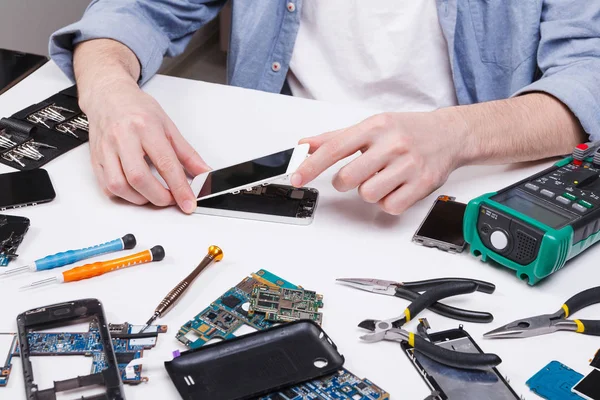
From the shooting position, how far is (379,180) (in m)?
0.95

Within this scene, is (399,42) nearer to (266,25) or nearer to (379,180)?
(266,25)

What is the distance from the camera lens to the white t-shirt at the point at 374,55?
136 centimetres

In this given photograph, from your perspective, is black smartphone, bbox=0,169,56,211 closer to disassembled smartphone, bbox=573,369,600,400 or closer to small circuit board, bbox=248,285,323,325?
small circuit board, bbox=248,285,323,325

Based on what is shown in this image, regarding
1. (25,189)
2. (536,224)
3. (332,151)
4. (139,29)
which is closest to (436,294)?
(536,224)

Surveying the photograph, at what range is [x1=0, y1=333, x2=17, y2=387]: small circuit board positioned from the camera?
686mm

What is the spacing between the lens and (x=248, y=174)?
0.95 meters

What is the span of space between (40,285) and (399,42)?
0.87 m

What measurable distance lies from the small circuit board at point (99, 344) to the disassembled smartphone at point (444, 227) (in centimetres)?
39

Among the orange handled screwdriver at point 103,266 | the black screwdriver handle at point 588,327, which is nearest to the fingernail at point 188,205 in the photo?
the orange handled screwdriver at point 103,266

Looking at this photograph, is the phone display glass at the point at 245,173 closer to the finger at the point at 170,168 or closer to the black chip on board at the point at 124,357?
the finger at the point at 170,168

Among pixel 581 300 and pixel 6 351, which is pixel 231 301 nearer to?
pixel 6 351

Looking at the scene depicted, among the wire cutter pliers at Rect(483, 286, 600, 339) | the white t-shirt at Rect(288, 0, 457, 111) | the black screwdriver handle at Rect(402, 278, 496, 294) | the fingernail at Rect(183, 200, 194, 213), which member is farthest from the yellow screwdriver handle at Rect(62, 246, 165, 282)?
the white t-shirt at Rect(288, 0, 457, 111)

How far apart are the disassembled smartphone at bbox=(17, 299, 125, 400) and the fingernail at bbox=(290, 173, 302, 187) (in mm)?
324

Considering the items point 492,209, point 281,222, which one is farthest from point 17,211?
point 492,209
